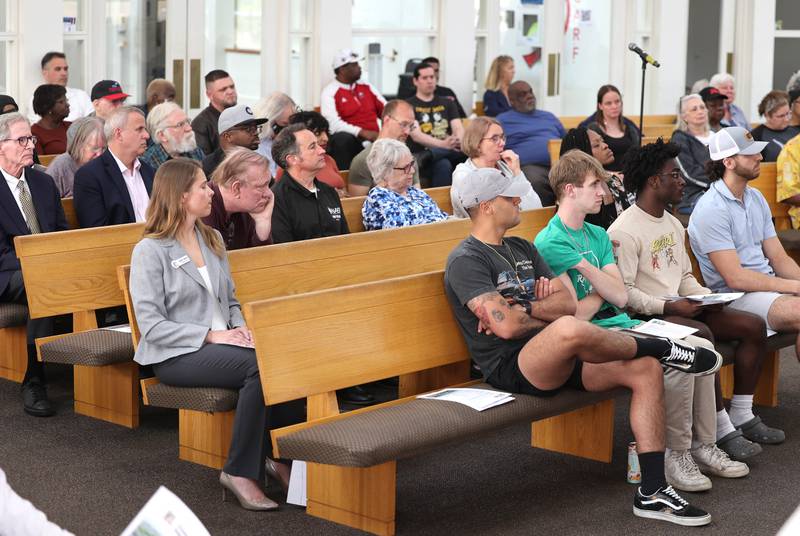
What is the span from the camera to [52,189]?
5.68m

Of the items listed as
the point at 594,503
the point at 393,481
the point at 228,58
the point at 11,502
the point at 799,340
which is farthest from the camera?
the point at 228,58

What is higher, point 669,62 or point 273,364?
point 669,62

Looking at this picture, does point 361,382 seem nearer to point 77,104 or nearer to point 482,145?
point 482,145

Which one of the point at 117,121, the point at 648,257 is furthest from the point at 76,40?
the point at 648,257

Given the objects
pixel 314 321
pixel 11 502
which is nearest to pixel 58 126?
pixel 314 321

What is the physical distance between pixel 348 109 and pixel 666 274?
477cm

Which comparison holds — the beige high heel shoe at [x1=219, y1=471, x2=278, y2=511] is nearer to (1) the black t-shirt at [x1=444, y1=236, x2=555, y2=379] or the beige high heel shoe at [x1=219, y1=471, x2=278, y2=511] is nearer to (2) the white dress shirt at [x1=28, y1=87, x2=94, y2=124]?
(1) the black t-shirt at [x1=444, y1=236, x2=555, y2=379]

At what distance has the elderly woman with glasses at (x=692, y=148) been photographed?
8.63 m

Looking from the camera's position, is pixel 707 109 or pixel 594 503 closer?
pixel 594 503

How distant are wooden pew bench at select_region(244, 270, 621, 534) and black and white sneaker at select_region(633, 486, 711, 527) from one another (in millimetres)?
429

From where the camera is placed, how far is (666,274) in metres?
5.46

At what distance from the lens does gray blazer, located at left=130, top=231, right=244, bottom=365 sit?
4477mm

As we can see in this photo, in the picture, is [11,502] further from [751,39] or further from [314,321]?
[751,39]

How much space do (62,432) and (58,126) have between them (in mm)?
3432
